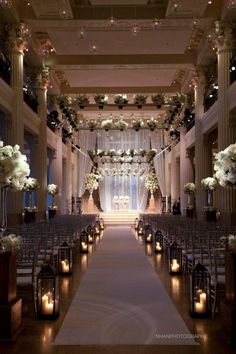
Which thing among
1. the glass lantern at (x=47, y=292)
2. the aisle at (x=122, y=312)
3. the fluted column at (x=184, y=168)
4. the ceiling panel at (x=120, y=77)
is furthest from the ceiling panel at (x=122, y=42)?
the glass lantern at (x=47, y=292)

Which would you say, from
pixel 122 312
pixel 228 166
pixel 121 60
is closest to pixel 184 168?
pixel 121 60

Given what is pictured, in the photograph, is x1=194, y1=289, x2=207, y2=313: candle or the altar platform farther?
the altar platform

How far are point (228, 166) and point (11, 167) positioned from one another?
8.70 feet

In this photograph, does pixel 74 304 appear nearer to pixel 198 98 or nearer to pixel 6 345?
pixel 6 345

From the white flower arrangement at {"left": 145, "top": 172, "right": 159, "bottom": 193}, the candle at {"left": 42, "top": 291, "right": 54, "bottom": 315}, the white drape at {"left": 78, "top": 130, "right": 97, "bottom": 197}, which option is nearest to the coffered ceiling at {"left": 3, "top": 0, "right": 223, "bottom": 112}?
the candle at {"left": 42, "top": 291, "right": 54, "bottom": 315}

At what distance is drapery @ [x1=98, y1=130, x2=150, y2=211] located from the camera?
3812cm

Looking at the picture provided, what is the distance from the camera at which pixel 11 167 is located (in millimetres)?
5984

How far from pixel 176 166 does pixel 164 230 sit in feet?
59.6

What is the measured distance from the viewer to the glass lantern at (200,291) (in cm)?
623

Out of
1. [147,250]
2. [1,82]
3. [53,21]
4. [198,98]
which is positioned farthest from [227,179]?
[198,98]

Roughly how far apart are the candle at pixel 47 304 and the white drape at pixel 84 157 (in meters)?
30.1

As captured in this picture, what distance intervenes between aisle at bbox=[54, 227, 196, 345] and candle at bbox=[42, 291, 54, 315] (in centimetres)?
26

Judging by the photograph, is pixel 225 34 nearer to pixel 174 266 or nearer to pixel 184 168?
pixel 174 266

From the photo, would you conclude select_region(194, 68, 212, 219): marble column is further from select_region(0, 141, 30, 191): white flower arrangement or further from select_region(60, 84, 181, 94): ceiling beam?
select_region(0, 141, 30, 191): white flower arrangement
